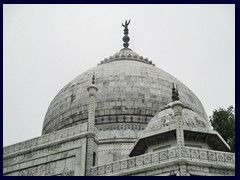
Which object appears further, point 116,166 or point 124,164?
point 116,166

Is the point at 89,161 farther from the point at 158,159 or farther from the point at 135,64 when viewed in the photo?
the point at 135,64

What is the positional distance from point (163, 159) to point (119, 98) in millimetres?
9039

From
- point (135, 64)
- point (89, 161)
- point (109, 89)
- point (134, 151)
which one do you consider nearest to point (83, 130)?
point (89, 161)

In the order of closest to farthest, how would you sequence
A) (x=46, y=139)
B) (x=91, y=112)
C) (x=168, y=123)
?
(x=91, y=112) → (x=168, y=123) → (x=46, y=139)

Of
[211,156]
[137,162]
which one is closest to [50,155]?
[137,162]

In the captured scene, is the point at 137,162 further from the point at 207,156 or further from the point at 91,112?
the point at 91,112

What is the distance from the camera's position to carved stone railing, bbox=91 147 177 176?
44.0 ft

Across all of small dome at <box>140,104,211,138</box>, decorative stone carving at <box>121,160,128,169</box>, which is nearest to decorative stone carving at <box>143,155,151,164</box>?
decorative stone carving at <box>121,160,128,169</box>

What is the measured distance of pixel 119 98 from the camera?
22156 millimetres

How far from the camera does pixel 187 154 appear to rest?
13258mm

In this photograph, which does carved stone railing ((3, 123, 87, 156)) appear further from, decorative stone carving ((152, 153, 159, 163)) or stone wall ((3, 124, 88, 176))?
decorative stone carving ((152, 153, 159, 163))

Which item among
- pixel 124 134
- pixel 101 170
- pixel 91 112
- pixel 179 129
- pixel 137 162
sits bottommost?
pixel 101 170

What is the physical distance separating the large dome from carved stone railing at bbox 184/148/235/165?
7714 millimetres

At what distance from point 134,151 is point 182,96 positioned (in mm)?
7409
